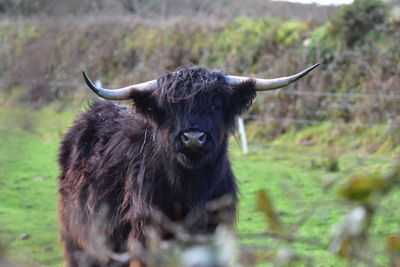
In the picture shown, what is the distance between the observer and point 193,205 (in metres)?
5.31

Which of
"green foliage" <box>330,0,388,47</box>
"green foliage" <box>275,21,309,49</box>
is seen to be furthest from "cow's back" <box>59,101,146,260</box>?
"green foliage" <box>275,21,309,49</box>

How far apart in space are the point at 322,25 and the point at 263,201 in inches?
711

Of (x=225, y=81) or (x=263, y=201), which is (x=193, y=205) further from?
(x=263, y=201)

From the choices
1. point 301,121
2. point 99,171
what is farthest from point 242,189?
point 99,171

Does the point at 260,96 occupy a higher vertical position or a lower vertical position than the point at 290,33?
lower

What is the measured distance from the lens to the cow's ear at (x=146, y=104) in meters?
5.61

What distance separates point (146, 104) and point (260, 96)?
41.0 ft

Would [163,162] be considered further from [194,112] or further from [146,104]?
[146,104]

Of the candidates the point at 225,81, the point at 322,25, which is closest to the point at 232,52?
the point at 322,25

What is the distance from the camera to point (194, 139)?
5.05 metres

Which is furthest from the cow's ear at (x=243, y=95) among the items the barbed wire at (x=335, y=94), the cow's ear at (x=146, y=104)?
the barbed wire at (x=335, y=94)

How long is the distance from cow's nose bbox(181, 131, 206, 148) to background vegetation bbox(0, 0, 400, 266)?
746 mm

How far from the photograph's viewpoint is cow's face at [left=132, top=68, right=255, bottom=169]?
5176mm

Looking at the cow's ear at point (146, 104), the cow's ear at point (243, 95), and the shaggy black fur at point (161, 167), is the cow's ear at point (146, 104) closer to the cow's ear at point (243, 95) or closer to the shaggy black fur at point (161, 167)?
the shaggy black fur at point (161, 167)
